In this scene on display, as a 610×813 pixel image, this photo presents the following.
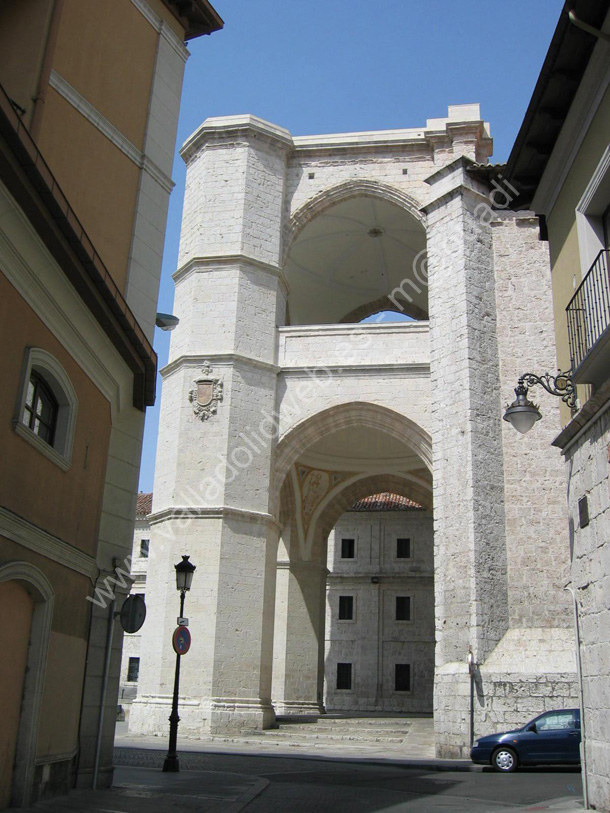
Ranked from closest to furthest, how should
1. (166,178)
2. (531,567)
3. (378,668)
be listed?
(166,178) < (531,567) < (378,668)

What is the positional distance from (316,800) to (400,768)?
15.3 ft

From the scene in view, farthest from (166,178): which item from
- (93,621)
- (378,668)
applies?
(378,668)

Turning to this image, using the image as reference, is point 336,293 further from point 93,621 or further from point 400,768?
point 93,621

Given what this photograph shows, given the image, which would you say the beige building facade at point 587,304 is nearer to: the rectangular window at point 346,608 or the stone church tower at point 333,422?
the stone church tower at point 333,422

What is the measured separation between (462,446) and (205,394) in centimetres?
622

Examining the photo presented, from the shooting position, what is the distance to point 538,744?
12898 mm

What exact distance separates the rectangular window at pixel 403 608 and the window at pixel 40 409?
98.5ft

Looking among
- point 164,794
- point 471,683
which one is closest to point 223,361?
point 471,683

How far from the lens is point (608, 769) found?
22.1 ft

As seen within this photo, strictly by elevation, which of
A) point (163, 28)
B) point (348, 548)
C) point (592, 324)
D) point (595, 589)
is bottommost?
point (595, 589)

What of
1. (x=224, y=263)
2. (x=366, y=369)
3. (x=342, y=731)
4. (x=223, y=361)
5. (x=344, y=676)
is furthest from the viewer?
(x=344, y=676)

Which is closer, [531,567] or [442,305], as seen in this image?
[531,567]

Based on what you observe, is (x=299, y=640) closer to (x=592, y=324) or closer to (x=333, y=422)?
(x=333, y=422)

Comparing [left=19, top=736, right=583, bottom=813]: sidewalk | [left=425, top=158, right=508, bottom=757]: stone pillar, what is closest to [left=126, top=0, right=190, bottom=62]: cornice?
[left=425, top=158, right=508, bottom=757]: stone pillar
